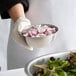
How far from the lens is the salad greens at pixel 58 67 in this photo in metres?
0.65

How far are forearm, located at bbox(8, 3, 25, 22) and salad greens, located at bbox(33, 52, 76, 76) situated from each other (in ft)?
0.73

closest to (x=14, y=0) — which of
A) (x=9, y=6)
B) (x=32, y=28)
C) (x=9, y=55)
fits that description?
(x=9, y=6)

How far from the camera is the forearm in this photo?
86 cm

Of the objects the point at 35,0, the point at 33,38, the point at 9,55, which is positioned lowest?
the point at 9,55

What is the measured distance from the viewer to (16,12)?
868 millimetres

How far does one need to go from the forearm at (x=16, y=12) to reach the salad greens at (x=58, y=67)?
223 millimetres

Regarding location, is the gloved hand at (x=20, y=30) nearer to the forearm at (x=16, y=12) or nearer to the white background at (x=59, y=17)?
the forearm at (x=16, y=12)

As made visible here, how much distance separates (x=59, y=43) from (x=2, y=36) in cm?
23

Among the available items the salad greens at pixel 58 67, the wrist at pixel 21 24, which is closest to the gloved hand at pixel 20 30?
the wrist at pixel 21 24

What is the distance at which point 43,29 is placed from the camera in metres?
0.74

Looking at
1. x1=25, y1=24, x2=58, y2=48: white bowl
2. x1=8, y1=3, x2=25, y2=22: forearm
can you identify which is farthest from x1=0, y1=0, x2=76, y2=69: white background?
x1=25, y1=24, x2=58, y2=48: white bowl

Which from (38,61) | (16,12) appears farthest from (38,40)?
(16,12)

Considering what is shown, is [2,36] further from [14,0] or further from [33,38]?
[33,38]

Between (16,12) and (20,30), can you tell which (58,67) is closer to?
(20,30)
